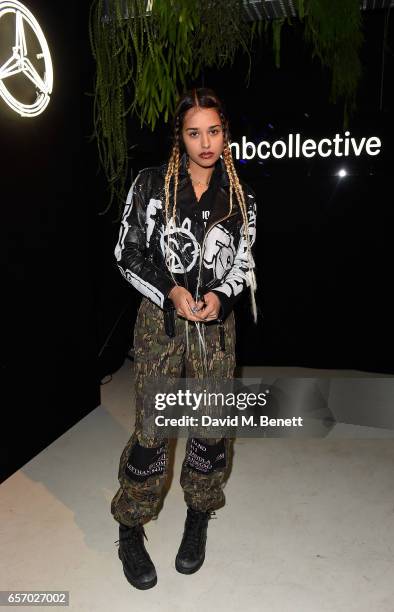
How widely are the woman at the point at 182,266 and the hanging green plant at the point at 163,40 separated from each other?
77 centimetres

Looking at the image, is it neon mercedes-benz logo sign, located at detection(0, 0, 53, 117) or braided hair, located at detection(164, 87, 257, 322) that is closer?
braided hair, located at detection(164, 87, 257, 322)

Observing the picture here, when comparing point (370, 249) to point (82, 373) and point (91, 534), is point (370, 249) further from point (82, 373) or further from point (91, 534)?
point (91, 534)

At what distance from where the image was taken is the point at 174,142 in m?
1.63

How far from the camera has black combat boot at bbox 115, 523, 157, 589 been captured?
168 centimetres

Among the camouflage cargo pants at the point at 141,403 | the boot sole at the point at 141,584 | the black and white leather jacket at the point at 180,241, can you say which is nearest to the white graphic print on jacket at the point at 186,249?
the black and white leather jacket at the point at 180,241

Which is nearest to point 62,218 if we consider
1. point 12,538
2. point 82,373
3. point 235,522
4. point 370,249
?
point 82,373

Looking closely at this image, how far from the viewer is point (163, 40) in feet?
7.79

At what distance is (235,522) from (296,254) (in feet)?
6.90

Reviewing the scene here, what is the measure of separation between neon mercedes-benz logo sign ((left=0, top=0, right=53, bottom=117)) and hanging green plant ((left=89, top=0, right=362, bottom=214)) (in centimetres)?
26

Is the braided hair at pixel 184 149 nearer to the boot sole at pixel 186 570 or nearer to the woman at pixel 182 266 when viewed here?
the woman at pixel 182 266

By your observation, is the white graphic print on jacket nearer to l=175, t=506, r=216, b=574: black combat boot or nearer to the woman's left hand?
the woman's left hand

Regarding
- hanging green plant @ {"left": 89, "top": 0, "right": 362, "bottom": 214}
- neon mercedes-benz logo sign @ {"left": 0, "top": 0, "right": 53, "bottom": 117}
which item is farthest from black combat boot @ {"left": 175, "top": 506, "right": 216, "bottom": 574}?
neon mercedes-benz logo sign @ {"left": 0, "top": 0, "right": 53, "bottom": 117}

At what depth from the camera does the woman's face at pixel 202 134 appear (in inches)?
59.7

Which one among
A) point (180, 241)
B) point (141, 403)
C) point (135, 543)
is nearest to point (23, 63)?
point (180, 241)
